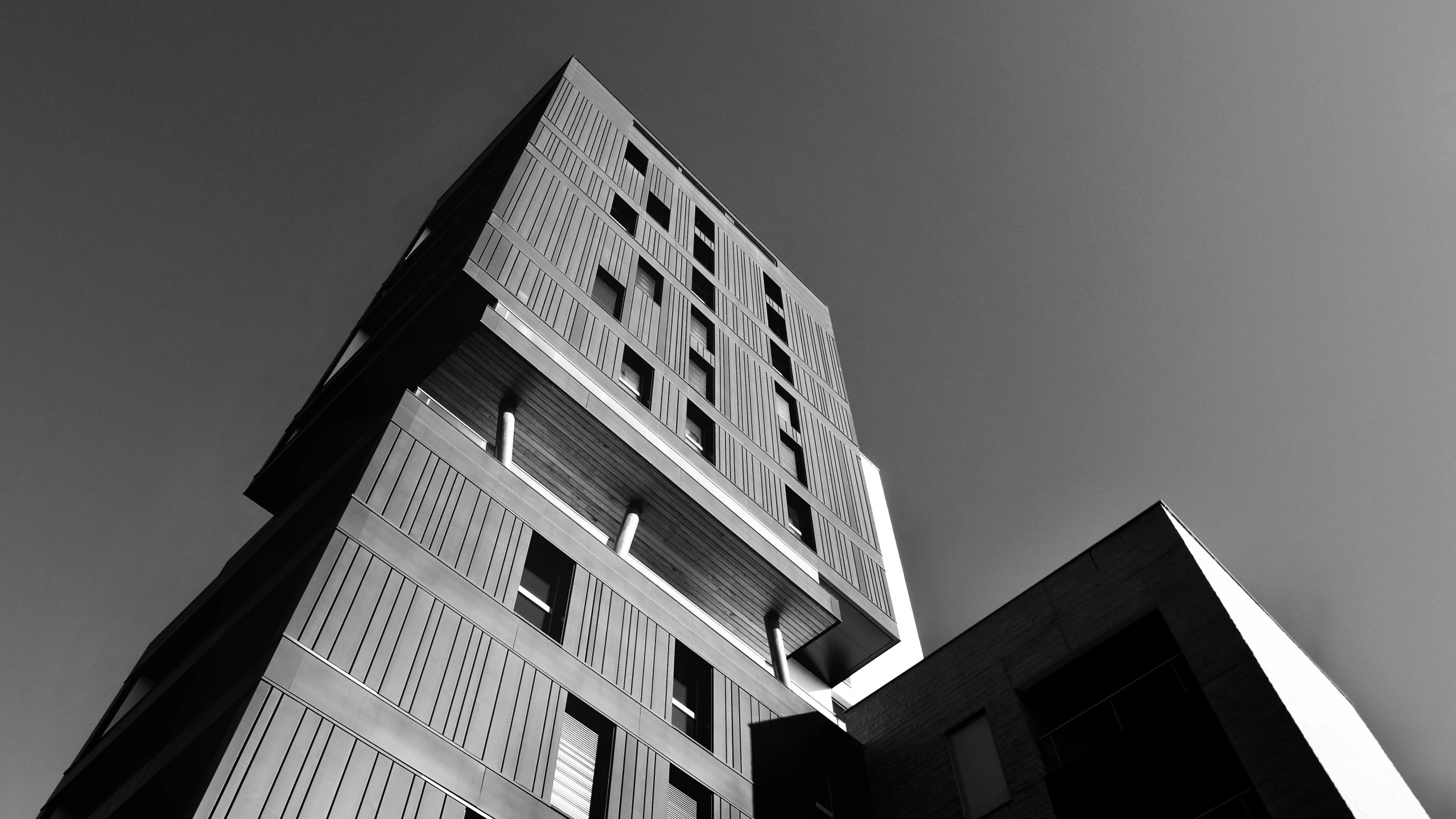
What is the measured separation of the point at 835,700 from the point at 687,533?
10.4 m

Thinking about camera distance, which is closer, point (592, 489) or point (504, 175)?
point (592, 489)

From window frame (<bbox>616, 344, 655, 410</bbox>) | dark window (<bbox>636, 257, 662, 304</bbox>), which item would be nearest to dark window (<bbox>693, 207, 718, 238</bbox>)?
dark window (<bbox>636, 257, 662, 304</bbox>)

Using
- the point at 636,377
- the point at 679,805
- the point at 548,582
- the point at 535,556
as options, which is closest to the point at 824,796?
the point at 679,805

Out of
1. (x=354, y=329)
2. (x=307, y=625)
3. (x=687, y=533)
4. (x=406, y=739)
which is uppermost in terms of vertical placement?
(x=354, y=329)

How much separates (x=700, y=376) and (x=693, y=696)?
12060mm

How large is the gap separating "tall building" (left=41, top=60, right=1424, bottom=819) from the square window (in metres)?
8.25

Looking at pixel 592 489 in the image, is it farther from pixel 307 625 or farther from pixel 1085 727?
pixel 1085 727

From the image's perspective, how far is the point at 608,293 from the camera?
1160 inches

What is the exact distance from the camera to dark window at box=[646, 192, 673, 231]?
3659cm

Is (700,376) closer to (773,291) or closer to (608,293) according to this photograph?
(608,293)

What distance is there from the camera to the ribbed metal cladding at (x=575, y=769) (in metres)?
16.4

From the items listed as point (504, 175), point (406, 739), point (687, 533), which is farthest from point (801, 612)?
point (504, 175)

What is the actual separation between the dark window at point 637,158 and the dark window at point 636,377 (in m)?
A: 13.2

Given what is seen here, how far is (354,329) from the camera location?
103 ft
